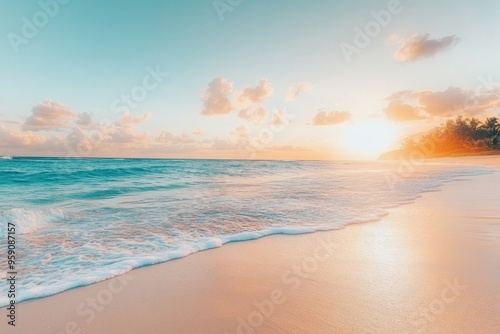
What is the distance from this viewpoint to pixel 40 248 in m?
5.02

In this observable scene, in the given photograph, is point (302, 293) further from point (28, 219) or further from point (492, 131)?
point (492, 131)

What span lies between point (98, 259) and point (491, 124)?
277 feet

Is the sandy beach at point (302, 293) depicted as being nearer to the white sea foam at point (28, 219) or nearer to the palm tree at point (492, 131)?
the white sea foam at point (28, 219)

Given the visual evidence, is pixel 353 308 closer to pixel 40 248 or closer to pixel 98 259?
pixel 98 259

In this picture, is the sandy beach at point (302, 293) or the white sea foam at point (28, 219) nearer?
the sandy beach at point (302, 293)

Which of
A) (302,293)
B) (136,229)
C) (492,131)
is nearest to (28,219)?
(136,229)

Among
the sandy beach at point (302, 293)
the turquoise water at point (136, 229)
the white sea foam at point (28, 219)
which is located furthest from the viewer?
the white sea foam at point (28, 219)

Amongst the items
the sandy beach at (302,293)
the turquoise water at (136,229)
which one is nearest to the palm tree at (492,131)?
the turquoise water at (136,229)

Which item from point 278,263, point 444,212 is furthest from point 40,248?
point 444,212

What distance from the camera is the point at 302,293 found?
3270 millimetres

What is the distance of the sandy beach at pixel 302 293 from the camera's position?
266 cm

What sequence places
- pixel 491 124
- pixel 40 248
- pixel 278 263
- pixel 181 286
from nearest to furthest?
pixel 181 286 → pixel 278 263 → pixel 40 248 → pixel 491 124

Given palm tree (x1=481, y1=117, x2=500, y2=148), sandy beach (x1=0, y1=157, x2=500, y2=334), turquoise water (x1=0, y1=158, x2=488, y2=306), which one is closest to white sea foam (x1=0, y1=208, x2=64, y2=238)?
turquoise water (x1=0, y1=158, x2=488, y2=306)

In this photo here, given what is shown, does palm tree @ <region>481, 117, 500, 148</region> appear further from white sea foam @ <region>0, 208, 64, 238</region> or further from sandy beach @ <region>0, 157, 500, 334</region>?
white sea foam @ <region>0, 208, 64, 238</region>
